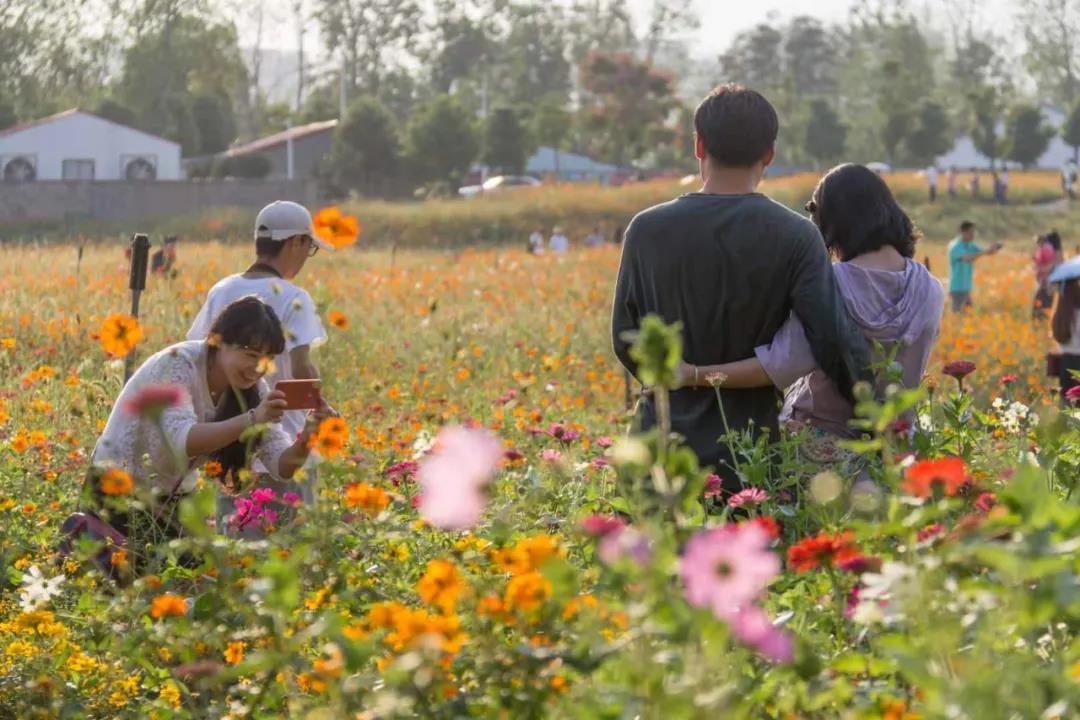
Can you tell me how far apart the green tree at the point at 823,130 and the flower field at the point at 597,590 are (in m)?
62.6

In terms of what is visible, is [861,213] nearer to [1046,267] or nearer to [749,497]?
[749,497]

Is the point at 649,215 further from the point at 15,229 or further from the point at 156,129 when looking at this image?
the point at 156,129

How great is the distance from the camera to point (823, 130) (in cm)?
6712

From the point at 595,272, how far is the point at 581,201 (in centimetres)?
2292

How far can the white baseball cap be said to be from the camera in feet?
15.8

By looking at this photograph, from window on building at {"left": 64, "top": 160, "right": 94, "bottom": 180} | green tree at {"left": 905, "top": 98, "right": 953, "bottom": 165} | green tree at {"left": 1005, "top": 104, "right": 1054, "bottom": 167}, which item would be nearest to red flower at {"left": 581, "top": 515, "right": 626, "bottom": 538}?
window on building at {"left": 64, "top": 160, "right": 94, "bottom": 180}

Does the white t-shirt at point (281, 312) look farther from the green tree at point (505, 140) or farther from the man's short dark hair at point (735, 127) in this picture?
the green tree at point (505, 140)

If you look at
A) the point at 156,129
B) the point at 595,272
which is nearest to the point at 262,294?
the point at 595,272

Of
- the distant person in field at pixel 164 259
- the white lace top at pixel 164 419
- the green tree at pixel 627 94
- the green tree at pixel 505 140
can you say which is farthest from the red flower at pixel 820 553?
the green tree at pixel 627 94

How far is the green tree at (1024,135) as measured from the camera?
63531 mm

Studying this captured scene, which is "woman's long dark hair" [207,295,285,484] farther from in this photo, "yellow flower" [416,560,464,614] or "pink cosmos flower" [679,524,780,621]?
"pink cosmos flower" [679,524,780,621]

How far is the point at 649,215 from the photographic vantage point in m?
3.66

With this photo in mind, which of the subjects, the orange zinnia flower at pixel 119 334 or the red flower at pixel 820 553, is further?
the orange zinnia flower at pixel 119 334

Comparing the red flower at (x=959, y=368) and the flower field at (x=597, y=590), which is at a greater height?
the red flower at (x=959, y=368)
